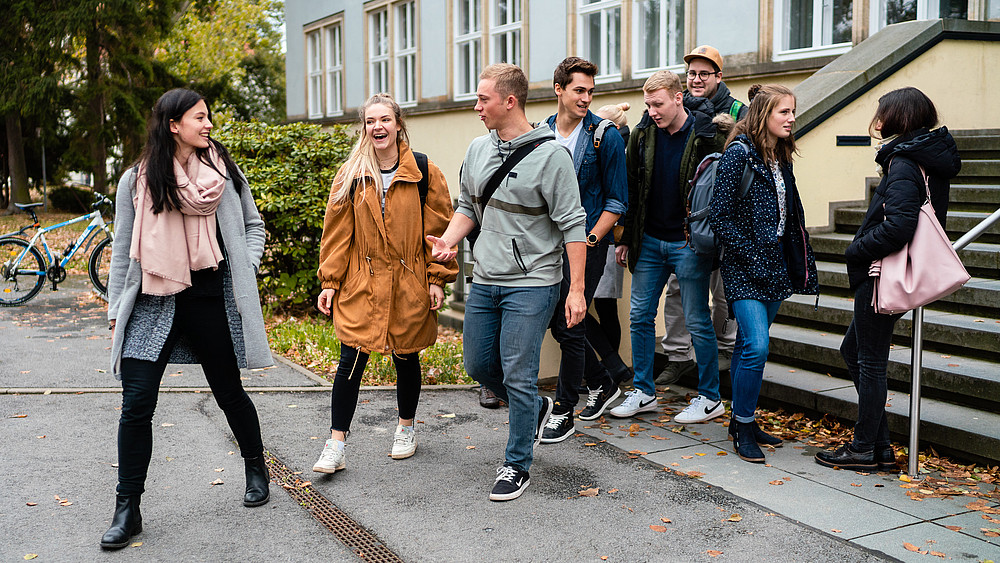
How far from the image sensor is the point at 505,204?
465 cm

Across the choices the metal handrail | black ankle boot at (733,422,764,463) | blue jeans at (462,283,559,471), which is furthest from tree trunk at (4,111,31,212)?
the metal handrail

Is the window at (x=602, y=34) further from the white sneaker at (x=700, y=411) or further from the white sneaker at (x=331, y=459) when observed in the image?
the white sneaker at (x=331, y=459)

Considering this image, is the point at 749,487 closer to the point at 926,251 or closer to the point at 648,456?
the point at 648,456

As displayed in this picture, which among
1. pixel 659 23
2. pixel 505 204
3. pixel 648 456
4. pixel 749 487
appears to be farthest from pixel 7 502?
pixel 659 23

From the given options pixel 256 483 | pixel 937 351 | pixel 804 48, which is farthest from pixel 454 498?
pixel 804 48

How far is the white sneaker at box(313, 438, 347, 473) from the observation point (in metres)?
4.89

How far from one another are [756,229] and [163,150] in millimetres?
3051

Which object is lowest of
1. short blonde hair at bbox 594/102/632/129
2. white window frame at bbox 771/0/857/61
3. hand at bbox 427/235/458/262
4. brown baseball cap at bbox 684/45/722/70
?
hand at bbox 427/235/458/262

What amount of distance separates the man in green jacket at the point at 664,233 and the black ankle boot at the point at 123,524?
3.02 metres

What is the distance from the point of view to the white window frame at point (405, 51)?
66.8ft

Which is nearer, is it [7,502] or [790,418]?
[7,502]

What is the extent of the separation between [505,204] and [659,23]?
10119mm

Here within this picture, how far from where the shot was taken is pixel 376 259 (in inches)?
197

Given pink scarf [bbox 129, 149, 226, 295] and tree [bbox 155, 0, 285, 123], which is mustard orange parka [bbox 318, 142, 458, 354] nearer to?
pink scarf [bbox 129, 149, 226, 295]
